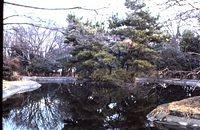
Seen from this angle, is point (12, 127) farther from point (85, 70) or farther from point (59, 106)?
point (85, 70)

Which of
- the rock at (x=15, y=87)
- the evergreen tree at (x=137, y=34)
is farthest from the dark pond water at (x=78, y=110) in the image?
the evergreen tree at (x=137, y=34)

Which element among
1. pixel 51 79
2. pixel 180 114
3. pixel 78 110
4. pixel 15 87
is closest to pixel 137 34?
pixel 51 79

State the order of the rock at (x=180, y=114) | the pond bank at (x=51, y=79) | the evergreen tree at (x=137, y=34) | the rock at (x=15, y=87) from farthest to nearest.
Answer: the pond bank at (x=51, y=79) < the evergreen tree at (x=137, y=34) < the rock at (x=15, y=87) < the rock at (x=180, y=114)

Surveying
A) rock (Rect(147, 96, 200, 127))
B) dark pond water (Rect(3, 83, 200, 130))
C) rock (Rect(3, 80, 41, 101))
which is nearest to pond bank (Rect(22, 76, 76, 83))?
rock (Rect(3, 80, 41, 101))

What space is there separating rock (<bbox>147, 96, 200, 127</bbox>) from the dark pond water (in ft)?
1.24

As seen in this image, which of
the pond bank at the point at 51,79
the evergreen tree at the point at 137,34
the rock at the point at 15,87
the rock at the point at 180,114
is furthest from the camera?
the pond bank at the point at 51,79

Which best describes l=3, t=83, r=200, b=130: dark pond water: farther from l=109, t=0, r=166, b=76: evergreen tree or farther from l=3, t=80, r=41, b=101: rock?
l=109, t=0, r=166, b=76: evergreen tree

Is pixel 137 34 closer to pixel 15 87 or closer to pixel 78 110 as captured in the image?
pixel 15 87

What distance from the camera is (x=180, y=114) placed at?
8680mm

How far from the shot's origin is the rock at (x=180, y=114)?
8.40 metres

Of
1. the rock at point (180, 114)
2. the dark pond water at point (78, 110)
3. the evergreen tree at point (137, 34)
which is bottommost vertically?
the dark pond water at point (78, 110)

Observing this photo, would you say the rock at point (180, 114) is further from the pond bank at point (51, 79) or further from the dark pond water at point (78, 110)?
the pond bank at point (51, 79)

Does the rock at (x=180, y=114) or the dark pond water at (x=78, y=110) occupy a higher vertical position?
the rock at (x=180, y=114)

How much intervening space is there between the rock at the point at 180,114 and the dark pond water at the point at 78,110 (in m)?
0.38
